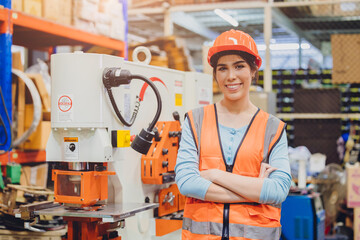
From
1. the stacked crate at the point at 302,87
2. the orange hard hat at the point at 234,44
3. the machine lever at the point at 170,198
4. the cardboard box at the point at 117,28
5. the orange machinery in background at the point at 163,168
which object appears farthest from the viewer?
the stacked crate at the point at 302,87

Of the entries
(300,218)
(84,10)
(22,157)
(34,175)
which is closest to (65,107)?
(22,157)

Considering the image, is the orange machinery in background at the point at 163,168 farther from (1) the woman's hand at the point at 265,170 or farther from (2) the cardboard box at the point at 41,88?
(2) the cardboard box at the point at 41,88

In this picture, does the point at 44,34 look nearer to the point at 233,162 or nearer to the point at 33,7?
the point at 33,7

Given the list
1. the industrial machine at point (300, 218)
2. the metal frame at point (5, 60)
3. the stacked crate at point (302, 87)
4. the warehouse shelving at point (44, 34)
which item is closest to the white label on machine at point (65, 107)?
the metal frame at point (5, 60)

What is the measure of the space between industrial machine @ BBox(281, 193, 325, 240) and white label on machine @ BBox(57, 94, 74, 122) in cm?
263

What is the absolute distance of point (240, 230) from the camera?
5.98ft

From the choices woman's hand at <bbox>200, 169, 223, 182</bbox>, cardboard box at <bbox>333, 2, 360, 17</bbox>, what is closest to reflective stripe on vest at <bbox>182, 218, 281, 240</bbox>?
woman's hand at <bbox>200, 169, 223, 182</bbox>

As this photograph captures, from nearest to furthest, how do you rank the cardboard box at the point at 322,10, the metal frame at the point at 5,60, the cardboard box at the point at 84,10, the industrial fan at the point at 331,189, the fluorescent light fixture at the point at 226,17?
1. the metal frame at the point at 5,60
2. the cardboard box at the point at 84,10
3. the industrial fan at the point at 331,189
4. the fluorescent light fixture at the point at 226,17
5. the cardboard box at the point at 322,10

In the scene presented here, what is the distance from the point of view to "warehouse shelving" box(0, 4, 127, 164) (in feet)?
10.9

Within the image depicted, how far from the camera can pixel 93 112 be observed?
7.40ft

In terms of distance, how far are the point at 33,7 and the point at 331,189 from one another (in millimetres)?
3780

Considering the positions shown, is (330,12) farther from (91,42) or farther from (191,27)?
(91,42)

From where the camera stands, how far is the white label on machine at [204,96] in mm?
3468

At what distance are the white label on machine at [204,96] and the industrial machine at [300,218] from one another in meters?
1.35
